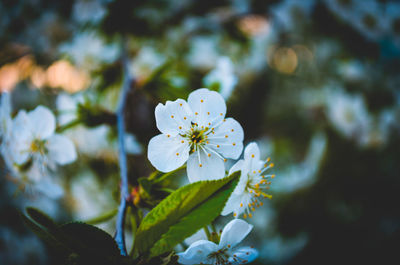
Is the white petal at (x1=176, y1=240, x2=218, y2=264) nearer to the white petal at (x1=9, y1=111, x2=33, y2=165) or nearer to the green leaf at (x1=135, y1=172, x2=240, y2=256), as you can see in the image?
the green leaf at (x1=135, y1=172, x2=240, y2=256)

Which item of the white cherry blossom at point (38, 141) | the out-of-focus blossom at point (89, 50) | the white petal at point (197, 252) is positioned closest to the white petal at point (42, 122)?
the white cherry blossom at point (38, 141)

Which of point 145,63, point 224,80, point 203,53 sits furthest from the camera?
point 203,53

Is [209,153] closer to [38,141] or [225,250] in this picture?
[225,250]

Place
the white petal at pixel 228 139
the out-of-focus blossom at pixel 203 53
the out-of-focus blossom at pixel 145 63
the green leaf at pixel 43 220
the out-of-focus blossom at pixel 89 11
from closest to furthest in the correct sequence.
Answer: the green leaf at pixel 43 220 < the white petal at pixel 228 139 < the out-of-focus blossom at pixel 89 11 < the out-of-focus blossom at pixel 145 63 < the out-of-focus blossom at pixel 203 53

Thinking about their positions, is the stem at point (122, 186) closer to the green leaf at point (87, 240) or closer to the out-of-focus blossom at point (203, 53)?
the green leaf at point (87, 240)

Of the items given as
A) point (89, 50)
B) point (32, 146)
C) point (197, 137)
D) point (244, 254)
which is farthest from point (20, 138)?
point (89, 50)

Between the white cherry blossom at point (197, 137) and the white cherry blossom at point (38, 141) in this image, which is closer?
the white cherry blossom at point (197, 137)
